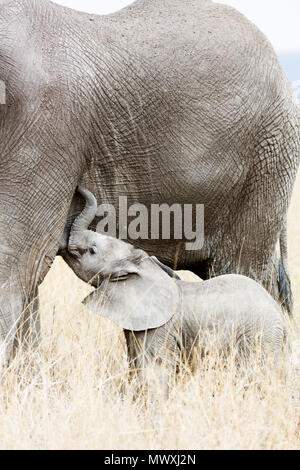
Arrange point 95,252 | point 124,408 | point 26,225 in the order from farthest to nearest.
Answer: point 95,252 < point 26,225 < point 124,408

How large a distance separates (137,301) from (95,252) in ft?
0.95

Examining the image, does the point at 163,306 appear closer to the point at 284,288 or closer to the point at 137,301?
the point at 137,301

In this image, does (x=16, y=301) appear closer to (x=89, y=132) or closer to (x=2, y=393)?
(x=2, y=393)

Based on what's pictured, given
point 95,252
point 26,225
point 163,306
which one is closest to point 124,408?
point 163,306

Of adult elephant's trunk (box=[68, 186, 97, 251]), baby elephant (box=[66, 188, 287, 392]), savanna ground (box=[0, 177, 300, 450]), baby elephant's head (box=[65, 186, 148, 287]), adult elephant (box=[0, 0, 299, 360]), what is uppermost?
adult elephant (box=[0, 0, 299, 360])

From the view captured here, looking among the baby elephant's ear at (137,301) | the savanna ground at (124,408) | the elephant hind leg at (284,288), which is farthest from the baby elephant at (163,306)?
the elephant hind leg at (284,288)

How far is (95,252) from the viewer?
4.46 metres

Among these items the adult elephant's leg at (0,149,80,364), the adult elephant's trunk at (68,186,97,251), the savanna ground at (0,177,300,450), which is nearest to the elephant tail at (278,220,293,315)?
the savanna ground at (0,177,300,450)

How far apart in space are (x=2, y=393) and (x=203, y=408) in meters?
0.85

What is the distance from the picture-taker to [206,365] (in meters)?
4.32

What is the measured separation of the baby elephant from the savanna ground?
0.13m

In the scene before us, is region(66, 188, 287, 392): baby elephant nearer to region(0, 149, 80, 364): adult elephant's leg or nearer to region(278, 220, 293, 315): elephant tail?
region(0, 149, 80, 364): adult elephant's leg

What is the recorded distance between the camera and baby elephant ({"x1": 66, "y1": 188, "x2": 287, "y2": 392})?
14.4ft
